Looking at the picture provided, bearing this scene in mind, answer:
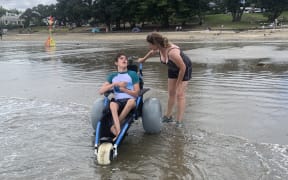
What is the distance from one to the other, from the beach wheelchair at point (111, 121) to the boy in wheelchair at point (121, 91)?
0.07 metres

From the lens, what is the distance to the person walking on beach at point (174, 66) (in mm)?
7223

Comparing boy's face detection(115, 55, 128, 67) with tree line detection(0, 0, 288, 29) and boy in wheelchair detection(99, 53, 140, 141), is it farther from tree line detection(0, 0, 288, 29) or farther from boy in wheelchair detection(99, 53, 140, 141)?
tree line detection(0, 0, 288, 29)

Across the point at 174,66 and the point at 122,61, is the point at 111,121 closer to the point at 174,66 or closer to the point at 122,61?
the point at 122,61

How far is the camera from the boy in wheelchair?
646 centimetres

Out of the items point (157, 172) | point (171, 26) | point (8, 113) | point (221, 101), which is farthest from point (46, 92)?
point (171, 26)

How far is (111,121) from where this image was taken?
653cm

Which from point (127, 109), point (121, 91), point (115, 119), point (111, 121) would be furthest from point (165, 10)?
point (115, 119)

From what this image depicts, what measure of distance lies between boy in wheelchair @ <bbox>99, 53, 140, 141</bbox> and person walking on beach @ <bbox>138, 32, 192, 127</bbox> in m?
0.68

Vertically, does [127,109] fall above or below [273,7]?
below

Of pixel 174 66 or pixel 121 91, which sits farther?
pixel 174 66

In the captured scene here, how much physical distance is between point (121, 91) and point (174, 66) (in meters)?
1.26

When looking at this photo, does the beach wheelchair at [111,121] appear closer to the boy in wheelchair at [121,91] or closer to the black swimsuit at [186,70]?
the boy in wheelchair at [121,91]

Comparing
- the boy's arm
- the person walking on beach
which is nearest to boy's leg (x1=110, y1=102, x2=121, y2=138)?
the boy's arm

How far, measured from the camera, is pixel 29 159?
606cm
